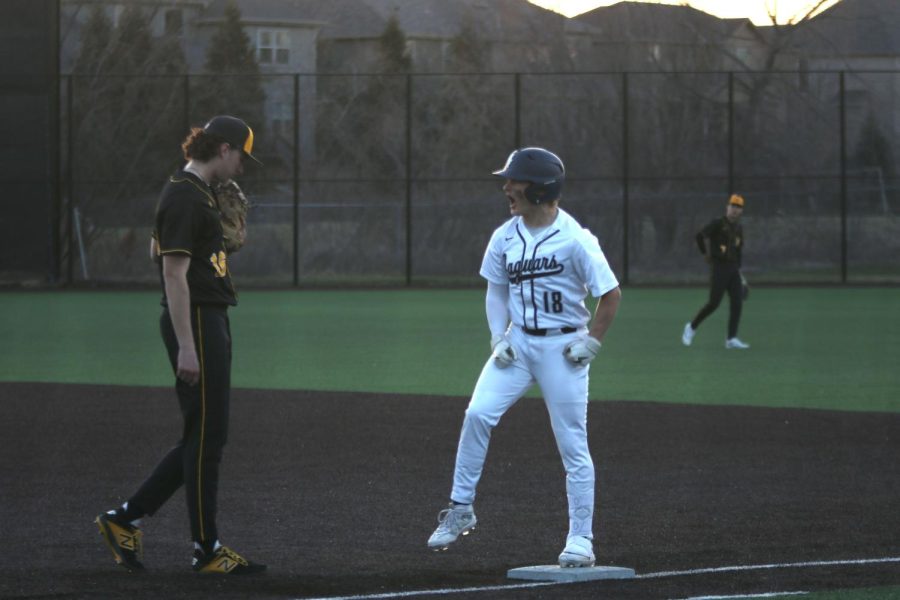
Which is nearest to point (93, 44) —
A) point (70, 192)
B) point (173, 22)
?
point (173, 22)

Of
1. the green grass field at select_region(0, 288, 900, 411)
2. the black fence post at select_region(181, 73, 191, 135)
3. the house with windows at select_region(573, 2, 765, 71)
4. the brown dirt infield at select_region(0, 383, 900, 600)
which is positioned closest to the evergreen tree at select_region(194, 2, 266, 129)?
the black fence post at select_region(181, 73, 191, 135)

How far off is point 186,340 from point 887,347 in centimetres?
1478

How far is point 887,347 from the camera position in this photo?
19.5 m

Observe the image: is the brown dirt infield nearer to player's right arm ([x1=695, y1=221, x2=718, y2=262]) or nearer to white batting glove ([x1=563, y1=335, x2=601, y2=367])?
→ white batting glove ([x1=563, y1=335, x2=601, y2=367])

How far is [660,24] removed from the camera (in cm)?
5294

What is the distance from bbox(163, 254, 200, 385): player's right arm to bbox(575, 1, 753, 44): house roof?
45654 mm

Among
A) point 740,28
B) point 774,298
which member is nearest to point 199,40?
point 740,28

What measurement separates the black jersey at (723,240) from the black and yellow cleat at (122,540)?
13393 mm

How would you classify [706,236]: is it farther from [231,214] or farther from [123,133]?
[123,133]

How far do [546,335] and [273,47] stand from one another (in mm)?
63780

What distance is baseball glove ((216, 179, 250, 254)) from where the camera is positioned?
23.1 ft

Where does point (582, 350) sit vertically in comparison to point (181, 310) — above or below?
below

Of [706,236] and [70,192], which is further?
[70,192]

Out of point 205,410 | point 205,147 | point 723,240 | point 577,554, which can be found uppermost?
point 205,147
